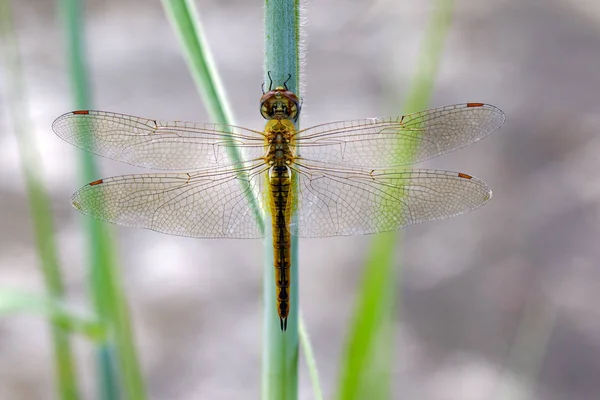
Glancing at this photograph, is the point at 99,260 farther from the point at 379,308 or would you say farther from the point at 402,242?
the point at 402,242

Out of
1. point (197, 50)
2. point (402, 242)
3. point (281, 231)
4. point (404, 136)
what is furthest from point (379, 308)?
point (402, 242)

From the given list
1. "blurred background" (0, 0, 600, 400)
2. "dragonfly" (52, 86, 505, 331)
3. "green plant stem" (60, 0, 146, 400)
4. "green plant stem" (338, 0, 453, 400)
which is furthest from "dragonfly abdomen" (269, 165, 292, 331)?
"blurred background" (0, 0, 600, 400)

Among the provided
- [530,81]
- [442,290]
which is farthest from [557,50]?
[442,290]

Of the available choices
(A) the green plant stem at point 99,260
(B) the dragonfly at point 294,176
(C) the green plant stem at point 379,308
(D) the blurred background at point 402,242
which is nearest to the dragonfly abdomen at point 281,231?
(B) the dragonfly at point 294,176

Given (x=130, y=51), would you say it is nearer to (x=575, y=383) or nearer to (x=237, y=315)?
(x=237, y=315)

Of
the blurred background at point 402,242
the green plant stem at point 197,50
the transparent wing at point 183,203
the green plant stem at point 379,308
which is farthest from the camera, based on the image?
the blurred background at point 402,242

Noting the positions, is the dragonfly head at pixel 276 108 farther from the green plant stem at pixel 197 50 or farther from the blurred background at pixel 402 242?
the blurred background at pixel 402 242

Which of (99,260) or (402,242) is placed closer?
(99,260)
